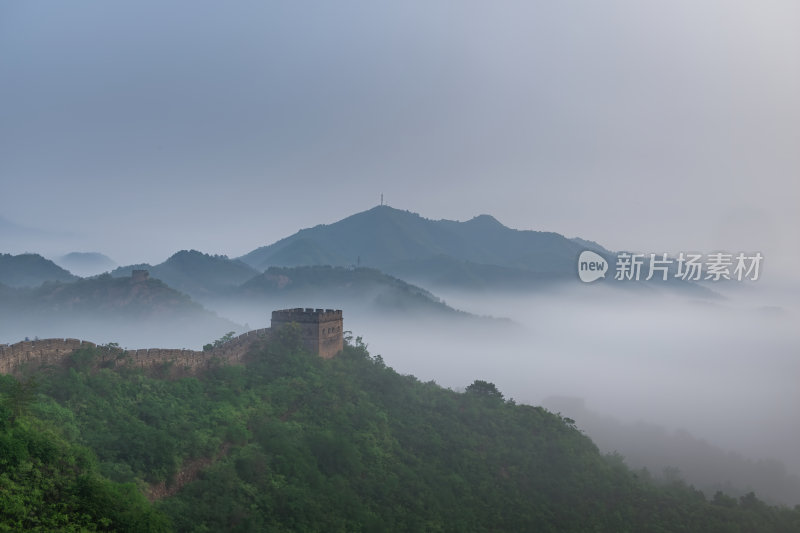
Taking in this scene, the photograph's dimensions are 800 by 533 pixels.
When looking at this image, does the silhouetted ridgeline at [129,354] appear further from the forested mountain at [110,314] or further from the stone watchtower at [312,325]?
the forested mountain at [110,314]

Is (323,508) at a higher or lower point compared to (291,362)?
lower

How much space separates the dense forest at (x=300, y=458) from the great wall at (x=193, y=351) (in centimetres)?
67

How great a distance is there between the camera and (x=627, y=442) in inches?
5192

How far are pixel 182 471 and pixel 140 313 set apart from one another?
165 m

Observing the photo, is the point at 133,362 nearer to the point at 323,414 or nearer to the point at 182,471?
the point at 182,471

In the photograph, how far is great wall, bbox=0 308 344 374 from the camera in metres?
23.7

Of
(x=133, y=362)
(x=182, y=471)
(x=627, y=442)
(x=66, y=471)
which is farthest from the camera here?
(x=627, y=442)

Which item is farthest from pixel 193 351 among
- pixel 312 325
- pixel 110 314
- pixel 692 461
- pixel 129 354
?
pixel 110 314

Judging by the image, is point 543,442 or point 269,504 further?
point 543,442

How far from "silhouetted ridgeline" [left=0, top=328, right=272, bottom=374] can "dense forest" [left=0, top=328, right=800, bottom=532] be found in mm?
643

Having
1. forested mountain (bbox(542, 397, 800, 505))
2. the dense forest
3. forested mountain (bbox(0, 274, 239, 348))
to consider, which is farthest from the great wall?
forested mountain (bbox(0, 274, 239, 348))

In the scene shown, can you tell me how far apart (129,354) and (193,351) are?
13.3 feet

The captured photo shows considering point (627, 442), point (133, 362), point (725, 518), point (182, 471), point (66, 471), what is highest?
point (133, 362)

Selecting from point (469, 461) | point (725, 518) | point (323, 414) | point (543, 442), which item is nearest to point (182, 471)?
point (323, 414)
